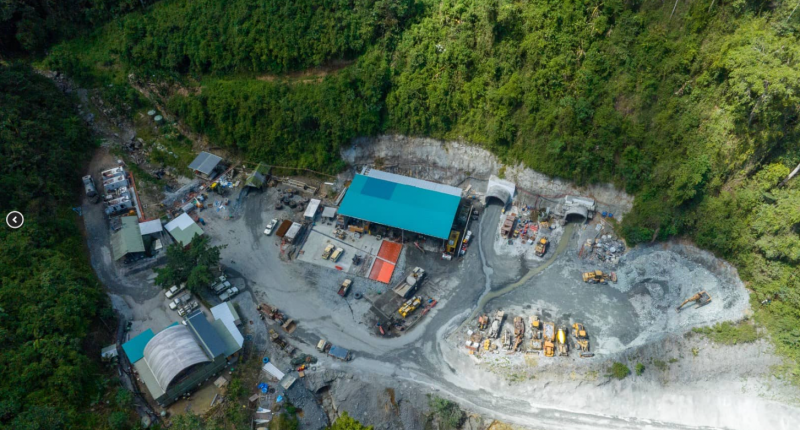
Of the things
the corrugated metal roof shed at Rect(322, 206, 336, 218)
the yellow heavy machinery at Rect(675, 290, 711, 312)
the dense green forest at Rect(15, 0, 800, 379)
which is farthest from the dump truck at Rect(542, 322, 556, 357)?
the corrugated metal roof shed at Rect(322, 206, 336, 218)

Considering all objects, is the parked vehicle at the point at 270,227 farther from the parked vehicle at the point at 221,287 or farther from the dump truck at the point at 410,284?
the dump truck at the point at 410,284

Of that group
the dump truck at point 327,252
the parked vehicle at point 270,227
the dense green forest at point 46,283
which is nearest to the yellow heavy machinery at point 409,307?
the dump truck at point 327,252

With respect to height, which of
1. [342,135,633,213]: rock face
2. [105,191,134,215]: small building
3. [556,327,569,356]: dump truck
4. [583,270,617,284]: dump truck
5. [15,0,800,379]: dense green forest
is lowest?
[556,327,569,356]: dump truck

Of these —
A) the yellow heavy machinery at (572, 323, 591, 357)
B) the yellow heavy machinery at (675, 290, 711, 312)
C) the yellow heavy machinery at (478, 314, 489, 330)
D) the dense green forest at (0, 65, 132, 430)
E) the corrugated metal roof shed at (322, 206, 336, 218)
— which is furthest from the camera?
the corrugated metal roof shed at (322, 206, 336, 218)

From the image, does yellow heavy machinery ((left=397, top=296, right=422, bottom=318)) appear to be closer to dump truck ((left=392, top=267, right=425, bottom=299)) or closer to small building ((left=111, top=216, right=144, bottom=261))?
dump truck ((left=392, top=267, right=425, bottom=299))

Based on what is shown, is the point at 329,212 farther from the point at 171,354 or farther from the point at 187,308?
the point at 171,354
